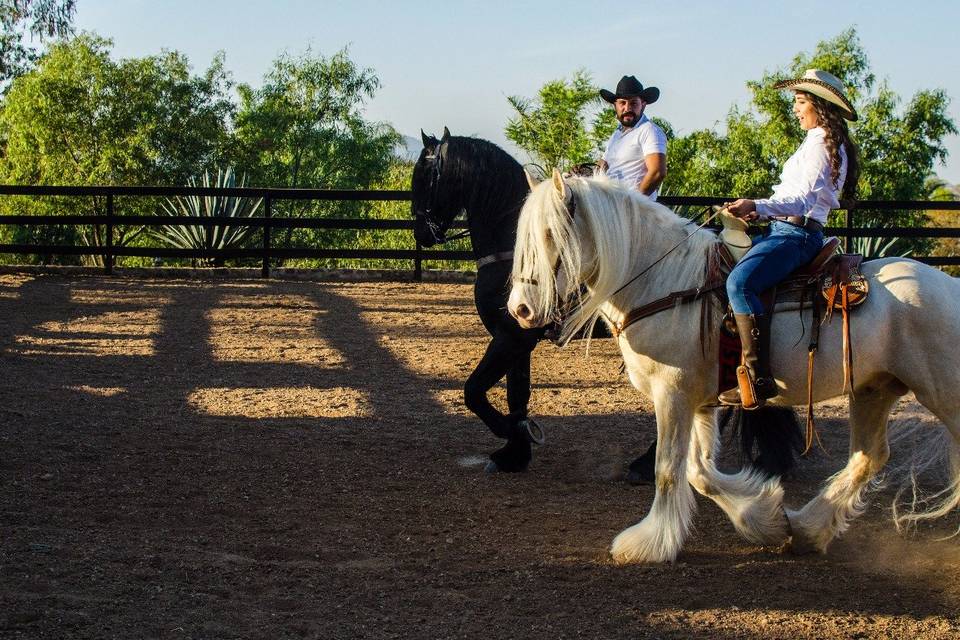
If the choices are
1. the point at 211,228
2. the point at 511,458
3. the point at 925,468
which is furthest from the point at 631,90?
the point at 211,228

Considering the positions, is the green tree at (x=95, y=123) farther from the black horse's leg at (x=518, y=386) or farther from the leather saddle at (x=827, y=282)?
the leather saddle at (x=827, y=282)

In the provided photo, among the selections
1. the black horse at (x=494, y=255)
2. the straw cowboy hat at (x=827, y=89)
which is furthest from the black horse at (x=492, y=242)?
the straw cowboy hat at (x=827, y=89)

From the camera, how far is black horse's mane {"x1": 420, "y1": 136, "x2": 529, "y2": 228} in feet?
19.6

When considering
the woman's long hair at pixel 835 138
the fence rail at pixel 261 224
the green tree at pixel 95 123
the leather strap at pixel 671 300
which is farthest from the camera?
the green tree at pixel 95 123

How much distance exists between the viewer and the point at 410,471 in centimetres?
601

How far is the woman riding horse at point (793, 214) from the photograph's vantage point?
4.38 meters

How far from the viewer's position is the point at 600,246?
174 inches

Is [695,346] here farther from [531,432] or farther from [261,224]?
[261,224]

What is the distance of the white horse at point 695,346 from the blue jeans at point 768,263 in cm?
19

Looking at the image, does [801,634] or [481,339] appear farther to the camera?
[481,339]

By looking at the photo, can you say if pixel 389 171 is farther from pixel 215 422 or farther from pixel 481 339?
pixel 215 422

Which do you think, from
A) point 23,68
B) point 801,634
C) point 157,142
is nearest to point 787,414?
point 801,634

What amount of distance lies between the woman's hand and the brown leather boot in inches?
18.3

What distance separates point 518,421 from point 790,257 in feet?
7.10
